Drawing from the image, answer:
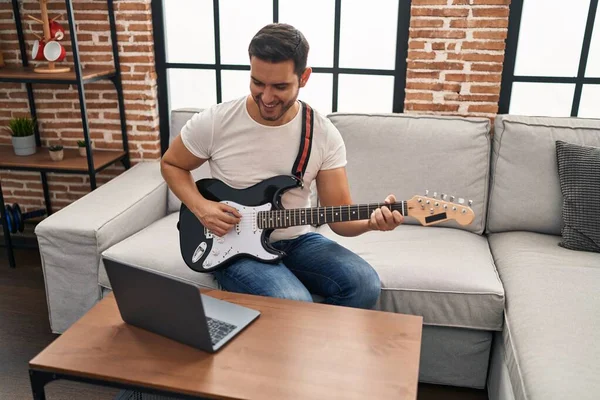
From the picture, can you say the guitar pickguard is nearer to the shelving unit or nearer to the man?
the man

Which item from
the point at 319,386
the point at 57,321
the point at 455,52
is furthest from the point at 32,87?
the point at 319,386

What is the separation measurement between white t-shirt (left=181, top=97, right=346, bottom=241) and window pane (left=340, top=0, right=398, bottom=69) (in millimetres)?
1016

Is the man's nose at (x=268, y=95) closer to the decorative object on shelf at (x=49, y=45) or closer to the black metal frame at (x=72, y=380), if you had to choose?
the black metal frame at (x=72, y=380)

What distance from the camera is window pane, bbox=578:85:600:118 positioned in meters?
2.64

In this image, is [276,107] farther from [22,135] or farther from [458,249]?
[22,135]

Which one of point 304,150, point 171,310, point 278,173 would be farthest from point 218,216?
point 171,310

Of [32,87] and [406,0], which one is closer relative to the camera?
[406,0]

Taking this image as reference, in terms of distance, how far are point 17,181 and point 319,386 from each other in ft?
8.79

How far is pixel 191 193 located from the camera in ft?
6.29

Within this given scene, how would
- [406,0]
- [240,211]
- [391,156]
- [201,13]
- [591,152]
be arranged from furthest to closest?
[201,13], [406,0], [391,156], [591,152], [240,211]

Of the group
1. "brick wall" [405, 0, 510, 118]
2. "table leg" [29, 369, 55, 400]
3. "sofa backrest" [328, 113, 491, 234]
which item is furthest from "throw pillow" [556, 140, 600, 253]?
"table leg" [29, 369, 55, 400]

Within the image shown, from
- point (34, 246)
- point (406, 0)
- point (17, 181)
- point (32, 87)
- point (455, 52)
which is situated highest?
point (406, 0)

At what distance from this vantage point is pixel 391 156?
245cm

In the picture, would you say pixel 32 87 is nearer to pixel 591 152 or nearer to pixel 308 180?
pixel 308 180
